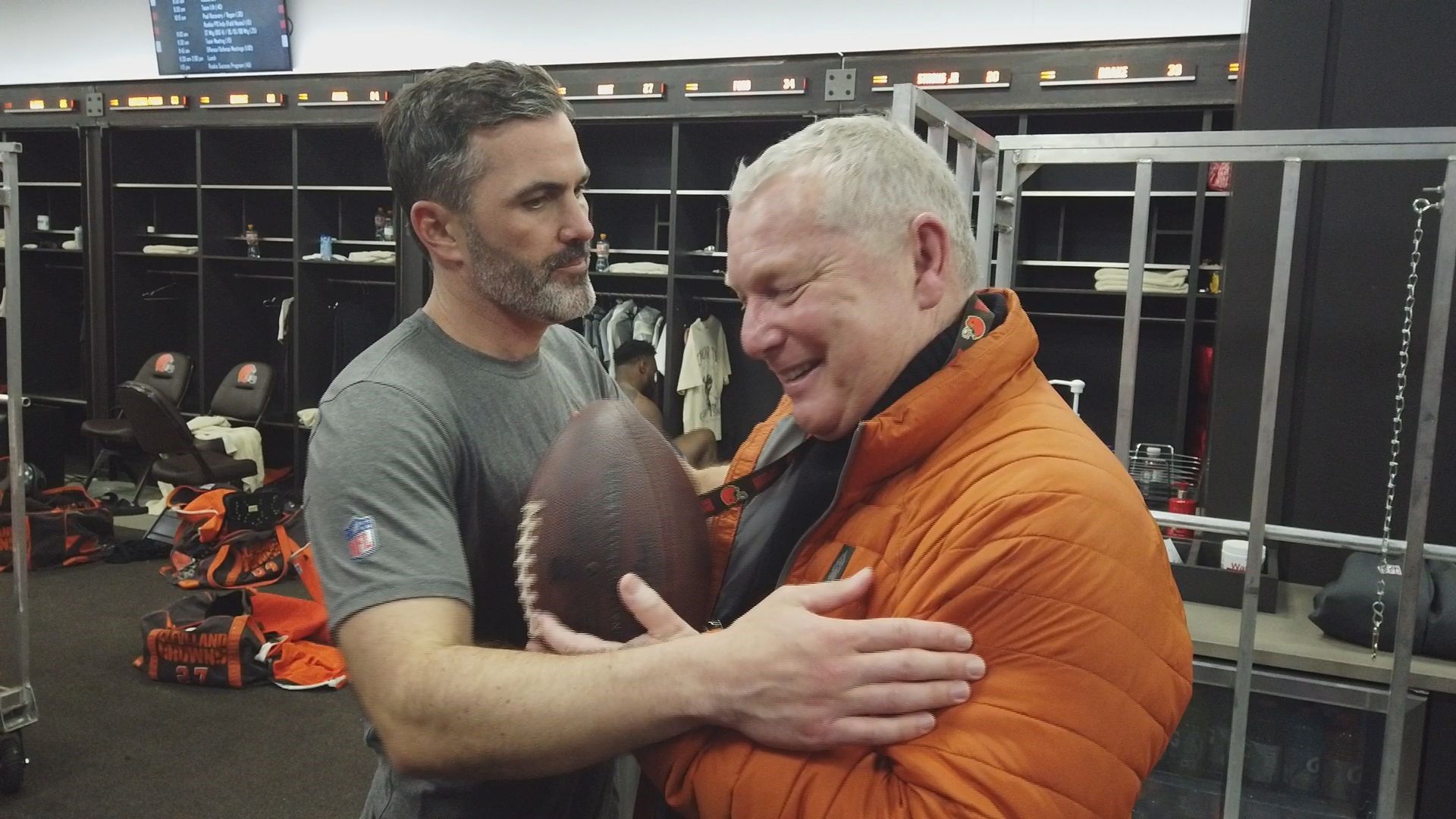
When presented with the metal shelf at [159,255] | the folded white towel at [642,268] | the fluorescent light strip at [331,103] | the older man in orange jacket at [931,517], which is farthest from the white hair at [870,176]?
the metal shelf at [159,255]

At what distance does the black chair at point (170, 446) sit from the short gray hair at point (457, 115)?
16.1ft

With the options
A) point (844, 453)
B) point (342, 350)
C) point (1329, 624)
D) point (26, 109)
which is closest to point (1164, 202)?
point (1329, 624)

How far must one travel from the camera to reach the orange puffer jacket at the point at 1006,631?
0.81 meters

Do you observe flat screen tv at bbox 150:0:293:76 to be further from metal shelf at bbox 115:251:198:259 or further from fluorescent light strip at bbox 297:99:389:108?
metal shelf at bbox 115:251:198:259

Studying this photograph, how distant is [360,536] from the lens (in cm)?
107

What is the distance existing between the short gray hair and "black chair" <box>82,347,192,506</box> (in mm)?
5884

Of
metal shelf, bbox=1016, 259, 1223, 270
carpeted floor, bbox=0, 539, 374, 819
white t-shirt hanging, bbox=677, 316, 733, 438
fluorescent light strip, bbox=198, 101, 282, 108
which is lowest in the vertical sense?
carpeted floor, bbox=0, 539, 374, 819

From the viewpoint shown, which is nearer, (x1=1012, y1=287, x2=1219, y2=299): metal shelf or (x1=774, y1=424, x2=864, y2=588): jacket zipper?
(x1=774, y1=424, x2=864, y2=588): jacket zipper

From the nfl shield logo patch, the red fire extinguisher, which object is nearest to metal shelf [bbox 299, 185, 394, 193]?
the red fire extinguisher

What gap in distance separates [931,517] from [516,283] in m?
0.70

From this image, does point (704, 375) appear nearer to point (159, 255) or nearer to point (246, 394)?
point (246, 394)

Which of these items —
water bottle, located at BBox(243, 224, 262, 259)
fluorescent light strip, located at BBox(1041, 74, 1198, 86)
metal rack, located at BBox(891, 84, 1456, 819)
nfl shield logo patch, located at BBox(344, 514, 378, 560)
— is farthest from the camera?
water bottle, located at BBox(243, 224, 262, 259)

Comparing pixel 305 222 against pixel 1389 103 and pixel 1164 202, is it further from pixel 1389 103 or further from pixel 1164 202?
pixel 1389 103

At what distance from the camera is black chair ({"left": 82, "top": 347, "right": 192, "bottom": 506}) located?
636cm
